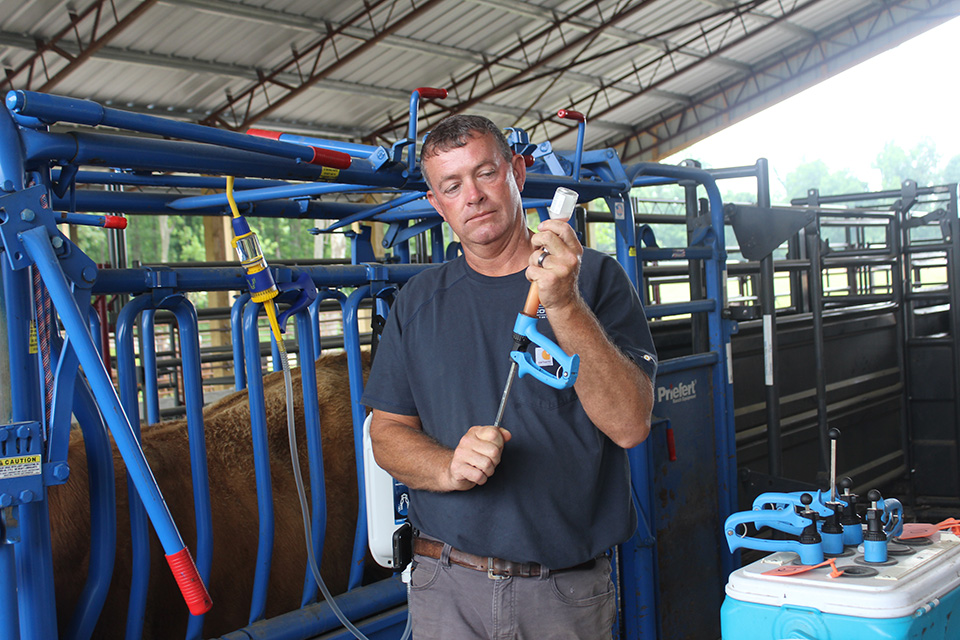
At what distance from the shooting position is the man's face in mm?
1684

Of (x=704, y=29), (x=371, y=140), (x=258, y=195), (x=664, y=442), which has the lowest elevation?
(x=664, y=442)

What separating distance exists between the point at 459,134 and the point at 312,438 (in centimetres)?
101

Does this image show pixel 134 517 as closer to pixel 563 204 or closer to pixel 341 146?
pixel 341 146

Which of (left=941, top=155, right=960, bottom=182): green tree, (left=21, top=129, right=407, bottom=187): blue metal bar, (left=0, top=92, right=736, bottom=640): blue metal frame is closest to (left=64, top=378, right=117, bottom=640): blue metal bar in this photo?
(left=0, top=92, right=736, bottom=640): blue metal frame

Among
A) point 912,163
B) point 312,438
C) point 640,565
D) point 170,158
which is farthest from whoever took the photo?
point 912,163

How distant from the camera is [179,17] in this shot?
8.56 m

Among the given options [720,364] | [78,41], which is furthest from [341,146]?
[78,41]

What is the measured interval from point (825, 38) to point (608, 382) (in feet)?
55.2

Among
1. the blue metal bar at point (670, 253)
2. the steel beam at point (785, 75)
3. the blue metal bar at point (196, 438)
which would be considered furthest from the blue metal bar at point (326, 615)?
the steel beam at point (785, 75)

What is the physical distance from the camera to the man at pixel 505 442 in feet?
5.38

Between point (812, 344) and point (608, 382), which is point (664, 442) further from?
point (812, 344)

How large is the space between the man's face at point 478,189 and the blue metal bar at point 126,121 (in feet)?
1.27

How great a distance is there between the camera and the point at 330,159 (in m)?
1.97

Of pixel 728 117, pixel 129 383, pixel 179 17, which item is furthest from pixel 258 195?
pixel 728 117
